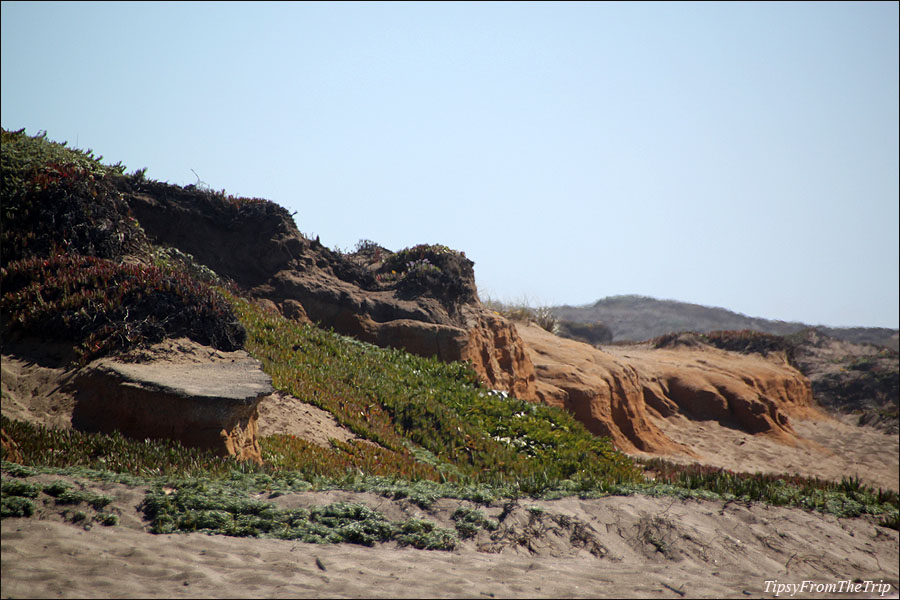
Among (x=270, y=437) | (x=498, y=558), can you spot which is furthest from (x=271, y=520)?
(x=270, y=437)

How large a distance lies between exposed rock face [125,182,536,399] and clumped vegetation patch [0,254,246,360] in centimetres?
503

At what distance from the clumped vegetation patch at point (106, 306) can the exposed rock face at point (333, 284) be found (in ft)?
16.5

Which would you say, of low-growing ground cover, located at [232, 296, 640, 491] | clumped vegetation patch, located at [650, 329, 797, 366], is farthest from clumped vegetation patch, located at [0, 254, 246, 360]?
clumped vegetation patch, located at [650, 329, 797, 366]

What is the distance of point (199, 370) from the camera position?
29.8ft

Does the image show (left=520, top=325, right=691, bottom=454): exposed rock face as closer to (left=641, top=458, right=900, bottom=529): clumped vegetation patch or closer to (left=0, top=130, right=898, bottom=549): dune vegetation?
(left=0, top=130, right=898, bottom=549): dune vegetation

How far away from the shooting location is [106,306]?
9.34 m

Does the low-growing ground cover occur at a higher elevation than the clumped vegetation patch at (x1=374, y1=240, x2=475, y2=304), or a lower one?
lower

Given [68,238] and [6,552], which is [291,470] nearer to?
[6,552]

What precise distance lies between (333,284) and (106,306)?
7.90m

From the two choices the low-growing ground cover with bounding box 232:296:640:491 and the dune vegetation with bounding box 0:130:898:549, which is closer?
the dune vegetation with bounding box 0:130:898:549

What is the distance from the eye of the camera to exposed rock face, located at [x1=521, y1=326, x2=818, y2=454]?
1806 cm

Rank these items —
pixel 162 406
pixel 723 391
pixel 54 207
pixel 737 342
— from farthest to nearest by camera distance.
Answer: pixel 737 342 → pixel 723 391 → pixel 54 207 → pixel 162 406

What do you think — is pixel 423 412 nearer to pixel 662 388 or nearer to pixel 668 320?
pixel 662 388

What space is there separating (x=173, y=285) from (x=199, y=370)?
182 cm
